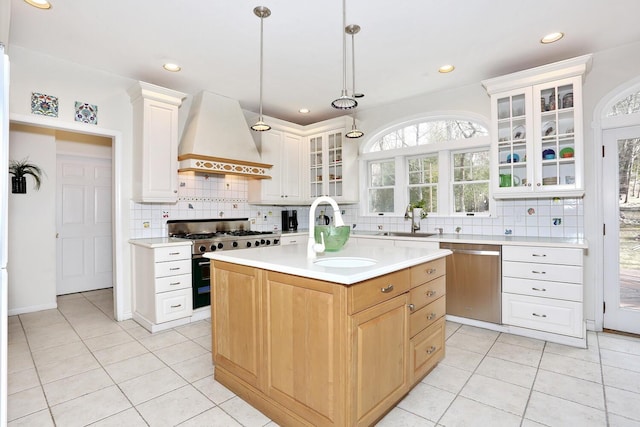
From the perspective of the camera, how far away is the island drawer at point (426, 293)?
6.87ft

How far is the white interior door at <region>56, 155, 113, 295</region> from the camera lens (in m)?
4.79

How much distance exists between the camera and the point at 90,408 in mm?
2051

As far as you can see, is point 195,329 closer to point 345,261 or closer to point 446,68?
point 345,261

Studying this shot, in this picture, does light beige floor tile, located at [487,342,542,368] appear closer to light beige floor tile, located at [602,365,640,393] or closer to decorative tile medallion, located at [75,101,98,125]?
light beige floor tile, located at [602,365,640,393]

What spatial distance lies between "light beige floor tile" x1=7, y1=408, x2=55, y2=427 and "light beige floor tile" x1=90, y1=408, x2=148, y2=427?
276 millimetres

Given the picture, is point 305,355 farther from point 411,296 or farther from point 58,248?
point 58,248

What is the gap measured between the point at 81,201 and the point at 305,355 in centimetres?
482

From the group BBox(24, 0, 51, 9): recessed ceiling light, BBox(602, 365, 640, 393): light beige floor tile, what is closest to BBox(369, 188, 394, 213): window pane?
BBox(602, 365, 640, 393): light beige floor tile

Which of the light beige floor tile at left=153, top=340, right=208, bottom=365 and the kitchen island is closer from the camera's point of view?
the kitchen island

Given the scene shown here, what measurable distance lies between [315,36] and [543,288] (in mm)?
3045

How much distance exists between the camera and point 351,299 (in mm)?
1574

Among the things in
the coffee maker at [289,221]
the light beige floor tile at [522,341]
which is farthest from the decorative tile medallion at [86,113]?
the light beige floor tile at [522,341]

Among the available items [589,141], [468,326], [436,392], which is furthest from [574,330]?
[589,141]

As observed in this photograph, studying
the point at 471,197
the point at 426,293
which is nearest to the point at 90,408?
the point at 426,293
